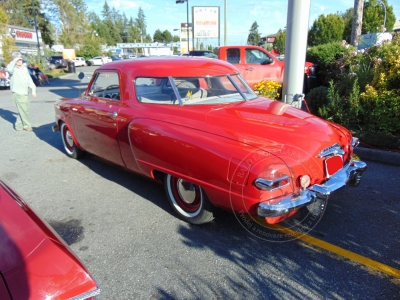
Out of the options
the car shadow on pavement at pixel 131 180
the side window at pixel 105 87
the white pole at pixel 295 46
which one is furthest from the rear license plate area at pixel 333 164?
the white pole at pixel 295 46

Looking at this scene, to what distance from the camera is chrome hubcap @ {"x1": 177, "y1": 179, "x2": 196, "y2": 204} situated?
3258mm

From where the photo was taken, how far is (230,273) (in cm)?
260

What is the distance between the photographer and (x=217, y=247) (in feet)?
9.69

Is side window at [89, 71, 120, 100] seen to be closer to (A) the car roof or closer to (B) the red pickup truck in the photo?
(A) the car roof

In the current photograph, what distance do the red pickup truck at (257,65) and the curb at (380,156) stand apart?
195 inches

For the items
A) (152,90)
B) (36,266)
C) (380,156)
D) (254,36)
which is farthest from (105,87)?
(254,36)

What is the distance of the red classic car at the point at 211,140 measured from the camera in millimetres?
2553

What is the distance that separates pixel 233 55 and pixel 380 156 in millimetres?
6318

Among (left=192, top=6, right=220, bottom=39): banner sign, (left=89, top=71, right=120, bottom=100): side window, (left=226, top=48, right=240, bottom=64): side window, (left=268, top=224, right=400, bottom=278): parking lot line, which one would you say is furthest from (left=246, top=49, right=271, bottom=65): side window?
(left=192, top=6, right=220, bottom=39): banner sign

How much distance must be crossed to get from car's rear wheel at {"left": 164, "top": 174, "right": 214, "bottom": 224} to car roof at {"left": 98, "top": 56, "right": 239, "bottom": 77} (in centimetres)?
129

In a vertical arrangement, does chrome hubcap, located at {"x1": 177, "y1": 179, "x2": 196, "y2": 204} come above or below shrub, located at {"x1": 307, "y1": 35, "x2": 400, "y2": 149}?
below

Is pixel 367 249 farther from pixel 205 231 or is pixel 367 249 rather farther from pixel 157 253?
pixel 157 253

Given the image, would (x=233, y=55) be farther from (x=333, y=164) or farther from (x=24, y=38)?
(x=24, y=38)

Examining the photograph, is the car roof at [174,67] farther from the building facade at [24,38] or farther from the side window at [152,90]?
the building facade at [24,38]
